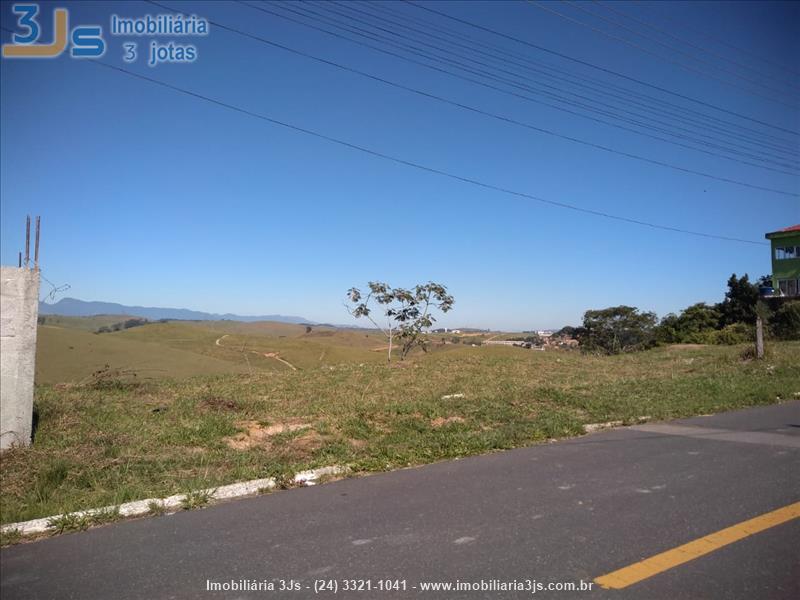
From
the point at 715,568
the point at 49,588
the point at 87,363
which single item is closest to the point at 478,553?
the point at 715,568

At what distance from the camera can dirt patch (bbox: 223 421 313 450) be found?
7652 millimetres

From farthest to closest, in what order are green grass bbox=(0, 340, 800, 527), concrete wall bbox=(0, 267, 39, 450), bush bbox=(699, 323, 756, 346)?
1. bush bbox=(699, 323, 756, 346)
2. concrete wall bbox=(0, 267, 39, 450)
3. green grass bbox=(0, 340, 800, 527)

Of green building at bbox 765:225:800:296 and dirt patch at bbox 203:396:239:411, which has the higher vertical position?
green building at bbox 765:225:800:296

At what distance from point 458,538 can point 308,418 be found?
5156 mm

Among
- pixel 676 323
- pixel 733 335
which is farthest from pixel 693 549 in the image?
pixel 676 323

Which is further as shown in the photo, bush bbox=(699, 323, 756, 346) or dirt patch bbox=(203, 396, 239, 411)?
bush bbox=(699, 323, 756, 346)

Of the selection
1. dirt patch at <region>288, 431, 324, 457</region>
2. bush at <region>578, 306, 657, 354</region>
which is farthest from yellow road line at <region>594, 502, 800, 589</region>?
bush at <region>578, 306, 657, 354</region>

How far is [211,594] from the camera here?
3.61 meters

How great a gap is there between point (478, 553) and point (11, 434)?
5.30m


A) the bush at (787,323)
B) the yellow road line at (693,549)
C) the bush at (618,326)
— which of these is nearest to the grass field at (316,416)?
the yellow road line at (693,549)

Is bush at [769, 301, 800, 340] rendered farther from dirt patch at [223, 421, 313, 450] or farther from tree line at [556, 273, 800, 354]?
dirt patch at [223, 421, 313, 450]

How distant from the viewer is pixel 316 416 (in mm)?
9375

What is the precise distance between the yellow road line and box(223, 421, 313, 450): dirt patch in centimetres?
486

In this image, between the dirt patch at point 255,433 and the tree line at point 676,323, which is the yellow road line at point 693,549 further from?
the tree line at point 676,323
